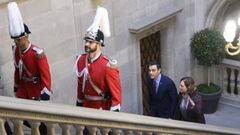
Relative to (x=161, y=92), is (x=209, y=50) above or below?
above

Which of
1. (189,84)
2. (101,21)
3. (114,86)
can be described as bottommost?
(189,84)

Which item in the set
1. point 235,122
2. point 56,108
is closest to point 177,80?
point 235,122

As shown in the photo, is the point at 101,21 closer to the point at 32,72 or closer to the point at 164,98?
the point at 32,72

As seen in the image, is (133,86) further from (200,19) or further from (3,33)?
(3,33)

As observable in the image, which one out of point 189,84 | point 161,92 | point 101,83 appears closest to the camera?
point 101,83

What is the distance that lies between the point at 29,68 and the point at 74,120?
1914mm

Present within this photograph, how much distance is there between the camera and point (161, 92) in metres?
7.10

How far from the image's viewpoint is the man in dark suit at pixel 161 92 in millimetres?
6945

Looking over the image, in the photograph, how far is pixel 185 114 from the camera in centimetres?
670

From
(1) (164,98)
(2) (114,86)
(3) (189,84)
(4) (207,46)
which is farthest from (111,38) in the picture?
(2) (114,86)

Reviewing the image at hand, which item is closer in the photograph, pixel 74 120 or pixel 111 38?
pixel 74 120

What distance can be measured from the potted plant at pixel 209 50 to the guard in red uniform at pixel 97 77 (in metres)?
5.05

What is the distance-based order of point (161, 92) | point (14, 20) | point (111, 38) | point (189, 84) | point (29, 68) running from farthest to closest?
point (111, 38) < point (161, 92) < point (189, 84) < point (29, 68) < point (14, 20)

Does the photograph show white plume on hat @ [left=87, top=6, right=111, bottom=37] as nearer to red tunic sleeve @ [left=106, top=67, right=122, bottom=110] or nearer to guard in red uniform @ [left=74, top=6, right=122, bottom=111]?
guard in red uniform @ [left=74, top=6, right=122, bottom=111]
